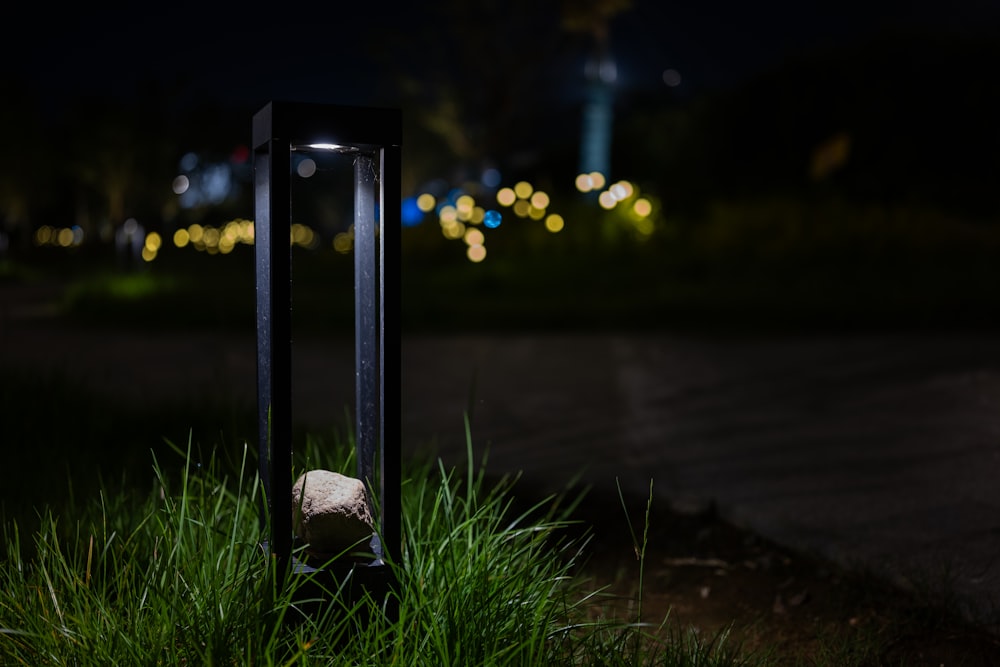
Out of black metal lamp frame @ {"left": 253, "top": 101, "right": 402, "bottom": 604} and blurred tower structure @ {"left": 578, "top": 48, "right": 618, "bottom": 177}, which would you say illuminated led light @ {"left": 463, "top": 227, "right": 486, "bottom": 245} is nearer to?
blurred tower structure @ {"left": 578, "top": 48, "right": 618, "bottom": 177}

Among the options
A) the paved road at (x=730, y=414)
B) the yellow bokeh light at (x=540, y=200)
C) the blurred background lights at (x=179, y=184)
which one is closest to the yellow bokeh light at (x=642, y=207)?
the yellow bokeh light at (x=540, y=200)

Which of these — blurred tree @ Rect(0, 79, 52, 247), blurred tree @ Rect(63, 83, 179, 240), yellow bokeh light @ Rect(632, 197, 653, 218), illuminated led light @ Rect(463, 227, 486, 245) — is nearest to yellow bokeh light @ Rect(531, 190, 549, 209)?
illuminated led light @ Rect(463, 227, 486, 245)

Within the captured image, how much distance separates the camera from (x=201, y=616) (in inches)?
80.4

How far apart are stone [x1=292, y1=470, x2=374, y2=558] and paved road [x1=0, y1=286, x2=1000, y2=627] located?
374 mm

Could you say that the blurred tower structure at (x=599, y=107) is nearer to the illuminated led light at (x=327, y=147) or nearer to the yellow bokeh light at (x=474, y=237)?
the yellow bokeh light at (x=474, y=237)

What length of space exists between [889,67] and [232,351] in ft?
50.2

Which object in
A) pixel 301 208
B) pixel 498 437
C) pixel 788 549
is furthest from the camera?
pixel 301 208

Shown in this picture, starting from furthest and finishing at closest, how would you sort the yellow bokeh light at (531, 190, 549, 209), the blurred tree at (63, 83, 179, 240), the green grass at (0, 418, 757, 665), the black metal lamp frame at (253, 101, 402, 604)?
the blurred tree at (63, 83, 179, 240), the yellow bokeh light at (531, 190, 549, 209), the black metal lamp frame at (253, 101, 402, 604), the green grass at (0, 418, 757, 665)

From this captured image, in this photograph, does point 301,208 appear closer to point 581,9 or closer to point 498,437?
point 581,9

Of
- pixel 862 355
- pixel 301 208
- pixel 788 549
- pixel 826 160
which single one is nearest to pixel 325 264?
pixel 826 160

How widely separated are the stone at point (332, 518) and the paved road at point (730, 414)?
14.7 inches

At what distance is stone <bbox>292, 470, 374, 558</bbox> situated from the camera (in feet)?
7.61

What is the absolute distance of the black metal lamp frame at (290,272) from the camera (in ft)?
6.84

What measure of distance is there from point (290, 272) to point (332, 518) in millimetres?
620
